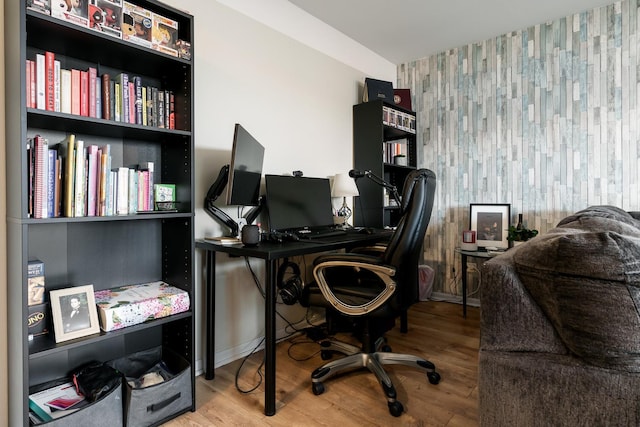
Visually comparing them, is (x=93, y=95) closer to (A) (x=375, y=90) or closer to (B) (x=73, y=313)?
(B) (x=73, y=313)

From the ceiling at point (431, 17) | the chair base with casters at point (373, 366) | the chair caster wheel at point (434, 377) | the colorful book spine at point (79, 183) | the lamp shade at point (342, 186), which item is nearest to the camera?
the colorful book spine at point (79, 183)

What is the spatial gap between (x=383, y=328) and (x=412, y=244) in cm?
86

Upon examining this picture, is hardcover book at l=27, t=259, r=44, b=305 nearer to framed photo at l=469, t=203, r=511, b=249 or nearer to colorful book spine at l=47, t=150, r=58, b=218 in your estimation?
colorful book spine at l=47, t=150, r=58, b=218

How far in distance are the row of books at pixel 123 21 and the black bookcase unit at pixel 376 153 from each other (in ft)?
5.90

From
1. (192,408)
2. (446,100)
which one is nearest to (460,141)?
(446,100)

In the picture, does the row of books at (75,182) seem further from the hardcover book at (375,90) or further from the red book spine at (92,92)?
the hardcover book at (375,90)

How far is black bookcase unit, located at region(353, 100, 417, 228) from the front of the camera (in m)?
3.03

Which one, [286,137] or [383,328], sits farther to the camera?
[286,137]

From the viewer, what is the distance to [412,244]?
5.44 feet

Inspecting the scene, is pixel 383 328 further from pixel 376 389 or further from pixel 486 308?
pixel 486 308

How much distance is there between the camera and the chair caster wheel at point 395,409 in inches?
61.4

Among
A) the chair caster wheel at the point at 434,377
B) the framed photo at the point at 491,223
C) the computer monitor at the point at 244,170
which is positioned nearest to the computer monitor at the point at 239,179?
the computer monitor at the point at 244,170

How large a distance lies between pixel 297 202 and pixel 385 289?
0.99m

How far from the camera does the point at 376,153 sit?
10.0 ft
